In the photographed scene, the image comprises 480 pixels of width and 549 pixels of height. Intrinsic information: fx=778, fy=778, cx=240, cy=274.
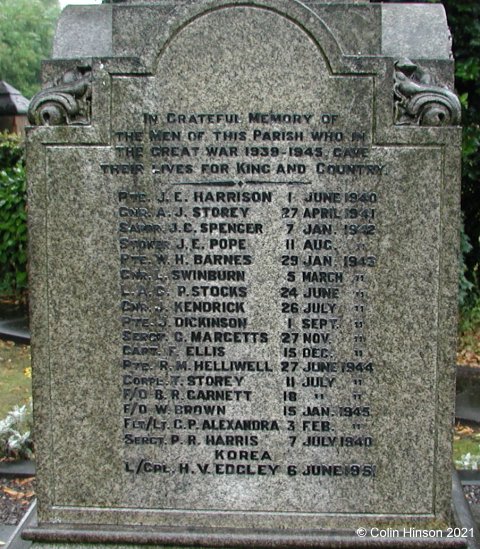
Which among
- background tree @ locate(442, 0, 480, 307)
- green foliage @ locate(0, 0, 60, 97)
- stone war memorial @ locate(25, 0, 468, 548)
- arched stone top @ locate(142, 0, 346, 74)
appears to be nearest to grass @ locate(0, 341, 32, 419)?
stone war memorial @ locate(25, 0, 468, 548)

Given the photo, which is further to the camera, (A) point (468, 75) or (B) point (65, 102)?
(A) point (468, 75)

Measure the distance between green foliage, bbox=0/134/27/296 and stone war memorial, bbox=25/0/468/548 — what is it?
6114 millimetres

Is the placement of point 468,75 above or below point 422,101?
above

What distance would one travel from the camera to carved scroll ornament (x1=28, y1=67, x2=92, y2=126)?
10.7 feet

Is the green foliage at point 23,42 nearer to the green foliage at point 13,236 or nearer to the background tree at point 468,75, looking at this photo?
the green foliage at point 13,236

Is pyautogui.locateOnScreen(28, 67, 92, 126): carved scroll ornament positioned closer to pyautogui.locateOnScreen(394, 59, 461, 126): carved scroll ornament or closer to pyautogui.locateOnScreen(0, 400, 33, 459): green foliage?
pyautogui.locateOnScreen(394, 59, 461, 126): carved scroll ornament

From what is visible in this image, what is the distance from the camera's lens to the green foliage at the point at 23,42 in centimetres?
4306

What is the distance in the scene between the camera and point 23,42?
44.6m

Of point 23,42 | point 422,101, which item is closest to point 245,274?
point 422,101

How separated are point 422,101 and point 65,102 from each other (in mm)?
1486

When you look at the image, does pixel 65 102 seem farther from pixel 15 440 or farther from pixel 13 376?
pixel 13 376

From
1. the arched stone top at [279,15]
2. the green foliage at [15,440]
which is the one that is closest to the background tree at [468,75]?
the arched stone top at [279,15]

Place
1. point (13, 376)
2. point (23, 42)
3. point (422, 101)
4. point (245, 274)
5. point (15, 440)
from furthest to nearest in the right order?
point (23, 42)
point (13, 376)
point (15, 440)
point (245, 274)
point (422, 101)

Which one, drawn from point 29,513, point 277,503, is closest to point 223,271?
point 277,503
